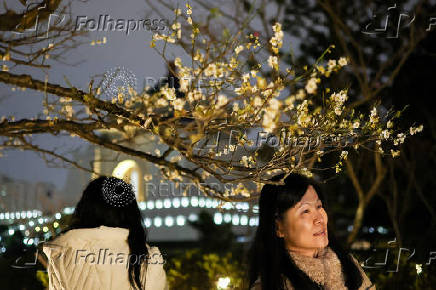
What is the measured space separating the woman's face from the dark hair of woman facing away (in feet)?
0.11

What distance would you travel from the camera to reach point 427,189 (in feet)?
39.0

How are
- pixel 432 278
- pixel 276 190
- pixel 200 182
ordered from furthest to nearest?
1. pixel 432 278
2. pixel 200 182
3. pixel 276 190

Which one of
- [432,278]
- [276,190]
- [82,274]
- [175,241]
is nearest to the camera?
[276,190]

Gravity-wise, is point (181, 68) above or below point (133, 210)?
above

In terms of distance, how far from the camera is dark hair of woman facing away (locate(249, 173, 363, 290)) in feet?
8.70

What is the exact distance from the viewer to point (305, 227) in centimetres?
272

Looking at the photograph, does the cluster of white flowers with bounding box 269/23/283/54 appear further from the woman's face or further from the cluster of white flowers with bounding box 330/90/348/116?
the woman's face

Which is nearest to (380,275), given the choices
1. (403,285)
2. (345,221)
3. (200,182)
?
(403,285)

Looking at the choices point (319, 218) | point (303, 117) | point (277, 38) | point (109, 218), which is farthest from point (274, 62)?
point (109, 218)

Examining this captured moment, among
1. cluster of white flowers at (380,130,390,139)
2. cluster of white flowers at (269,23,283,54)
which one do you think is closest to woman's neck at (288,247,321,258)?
cluster of white flowers at (269,23,283,54)

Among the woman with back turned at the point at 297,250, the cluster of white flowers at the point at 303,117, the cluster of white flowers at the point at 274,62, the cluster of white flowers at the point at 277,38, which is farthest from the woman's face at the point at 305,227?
the cluster of white flowers at the point at 277,38

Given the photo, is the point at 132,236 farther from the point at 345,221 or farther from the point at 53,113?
the point at 345,221

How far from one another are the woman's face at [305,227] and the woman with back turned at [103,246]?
1.07 metres

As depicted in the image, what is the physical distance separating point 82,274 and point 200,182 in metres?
1.09
